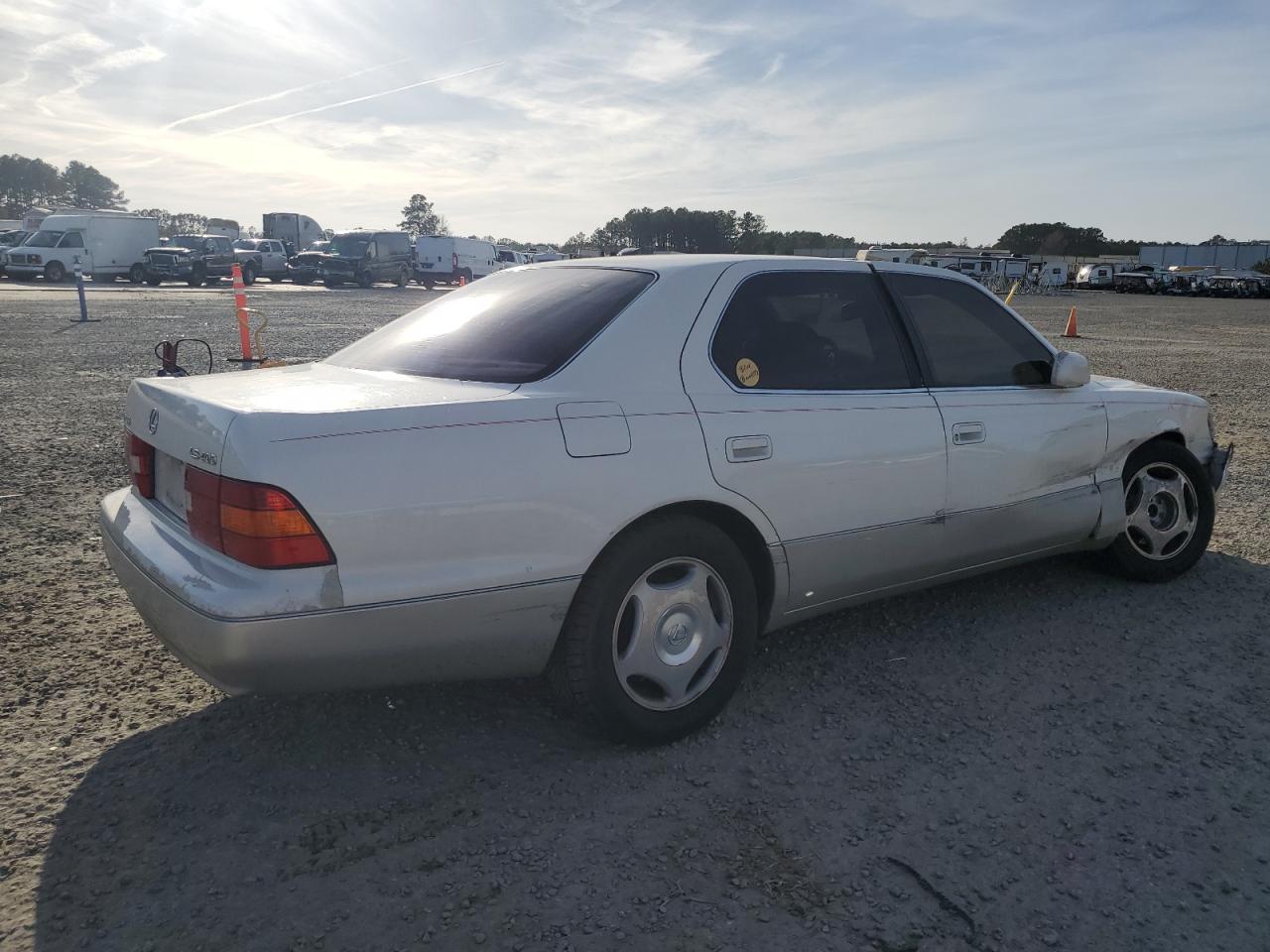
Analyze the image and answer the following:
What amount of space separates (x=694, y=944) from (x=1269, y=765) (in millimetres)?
1971

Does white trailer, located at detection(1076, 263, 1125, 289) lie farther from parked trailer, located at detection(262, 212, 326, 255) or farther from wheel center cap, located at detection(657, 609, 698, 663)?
wheel center cap, located at detection(657, 609, 698, 663)

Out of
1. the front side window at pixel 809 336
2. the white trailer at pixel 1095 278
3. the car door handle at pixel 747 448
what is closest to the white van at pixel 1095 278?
the white trailer at pixel 1095 278

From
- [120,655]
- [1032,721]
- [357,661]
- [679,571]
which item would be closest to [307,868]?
A: [357,661]

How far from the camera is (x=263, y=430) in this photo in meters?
2.39

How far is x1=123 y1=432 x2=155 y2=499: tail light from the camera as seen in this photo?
120 inches

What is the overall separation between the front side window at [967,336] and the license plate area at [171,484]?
262 centimetres

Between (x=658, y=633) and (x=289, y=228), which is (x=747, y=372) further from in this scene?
(x=289, y=228)

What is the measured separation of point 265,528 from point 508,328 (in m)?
1.13

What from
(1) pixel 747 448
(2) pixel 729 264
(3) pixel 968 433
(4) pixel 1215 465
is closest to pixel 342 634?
(1) pixel 747 448

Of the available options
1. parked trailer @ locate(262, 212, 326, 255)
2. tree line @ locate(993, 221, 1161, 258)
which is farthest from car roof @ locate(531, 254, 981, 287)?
tree line @ locate(993, 221, 1161, 258)

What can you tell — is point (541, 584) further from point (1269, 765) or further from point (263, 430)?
point (1269, 765)

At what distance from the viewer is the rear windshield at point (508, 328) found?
2965 mm

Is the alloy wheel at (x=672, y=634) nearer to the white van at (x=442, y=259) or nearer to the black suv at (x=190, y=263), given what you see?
the black suv at (x=190, y=263)

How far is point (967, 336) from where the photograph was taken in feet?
12.8
